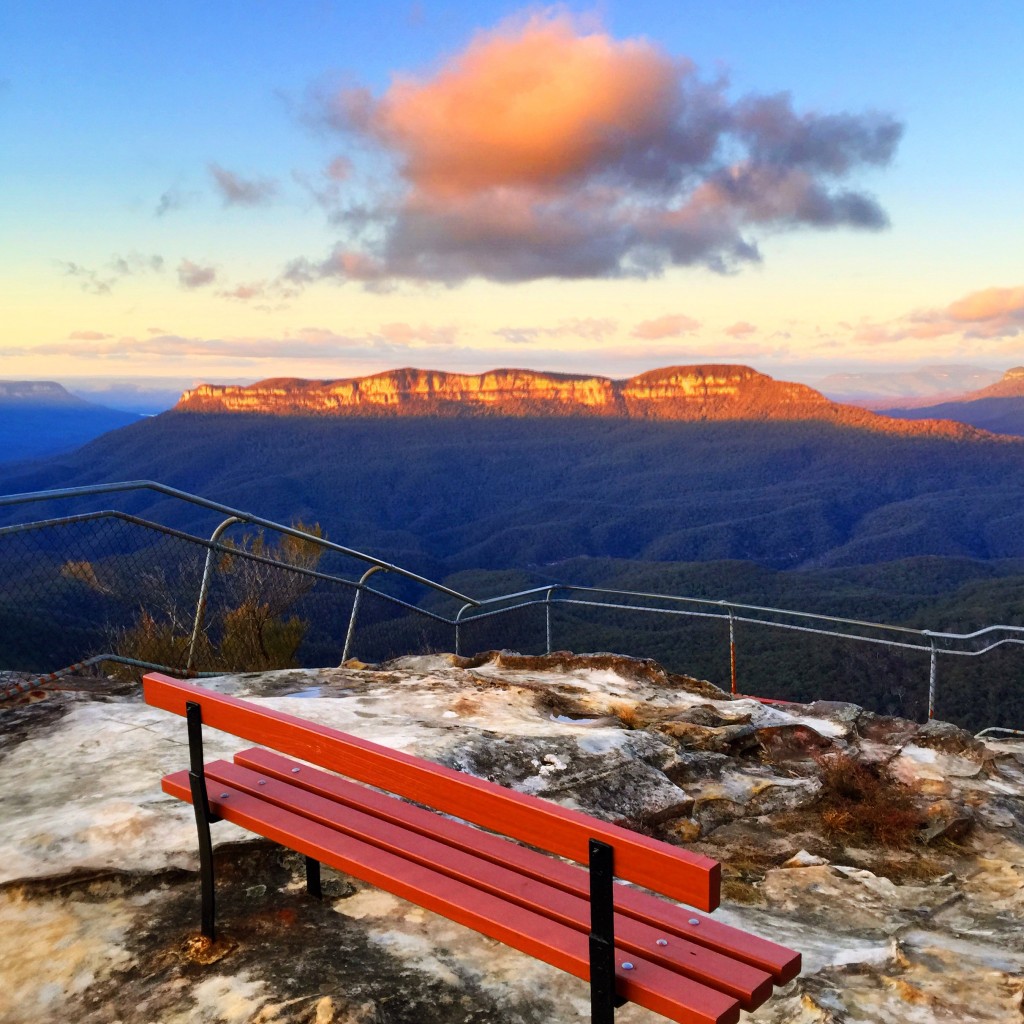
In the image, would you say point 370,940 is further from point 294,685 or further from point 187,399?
point 187,399

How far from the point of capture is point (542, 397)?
632 ft

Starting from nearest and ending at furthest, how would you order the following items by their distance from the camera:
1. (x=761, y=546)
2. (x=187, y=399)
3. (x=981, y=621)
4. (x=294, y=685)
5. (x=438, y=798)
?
(x=438, y=798), (x=294, y=685), (x=981, y=621), (x=761, y=546), (x=187, y=399)

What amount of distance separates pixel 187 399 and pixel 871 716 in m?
192

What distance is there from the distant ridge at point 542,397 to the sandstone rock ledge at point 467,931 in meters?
170

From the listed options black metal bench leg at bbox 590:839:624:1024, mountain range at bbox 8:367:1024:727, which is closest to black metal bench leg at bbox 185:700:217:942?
black metal bench leg at bbox 590:839:624:1024

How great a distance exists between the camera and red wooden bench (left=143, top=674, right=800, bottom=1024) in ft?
5.86

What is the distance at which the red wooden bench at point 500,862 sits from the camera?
1.79 metres

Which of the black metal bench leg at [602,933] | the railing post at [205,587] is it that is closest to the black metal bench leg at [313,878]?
the black metal bench leg at [602,933]

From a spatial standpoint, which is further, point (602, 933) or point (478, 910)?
point (478, 910)

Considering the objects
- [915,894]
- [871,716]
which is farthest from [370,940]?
[871,716]

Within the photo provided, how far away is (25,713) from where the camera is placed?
430 cm

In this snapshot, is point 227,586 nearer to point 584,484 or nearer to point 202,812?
point 202,812

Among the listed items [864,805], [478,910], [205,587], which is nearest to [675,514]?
[205,587]

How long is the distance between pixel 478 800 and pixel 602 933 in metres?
0.37
